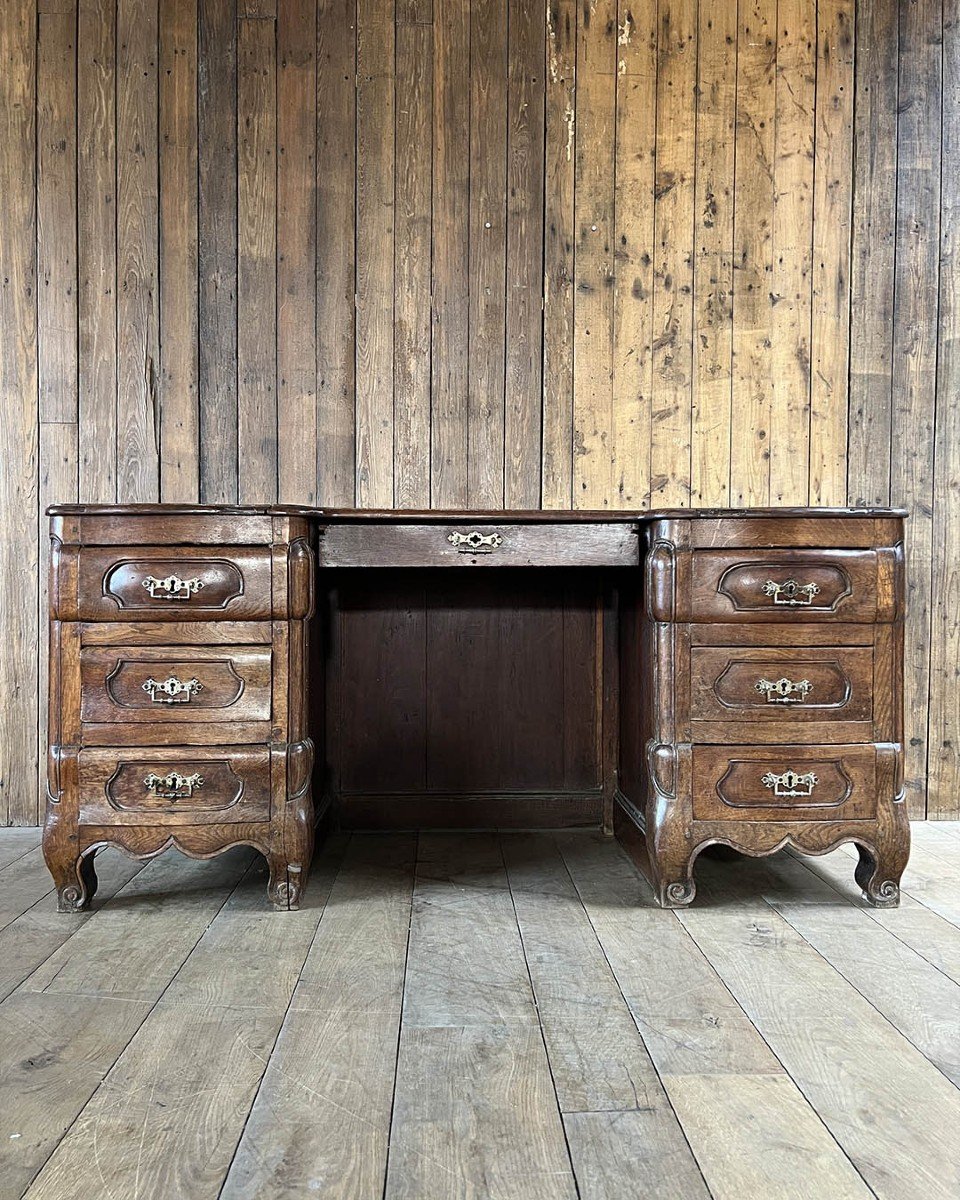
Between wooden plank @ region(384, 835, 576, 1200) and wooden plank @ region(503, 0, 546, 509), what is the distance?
1.15m

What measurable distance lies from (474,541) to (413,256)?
36.7 inches

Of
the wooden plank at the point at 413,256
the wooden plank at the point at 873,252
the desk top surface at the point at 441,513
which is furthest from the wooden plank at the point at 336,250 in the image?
the wooden plank at the point at 873,252

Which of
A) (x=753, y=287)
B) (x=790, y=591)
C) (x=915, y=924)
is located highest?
(x=753, y=287)

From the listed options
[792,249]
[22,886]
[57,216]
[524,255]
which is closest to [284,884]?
[22,886]

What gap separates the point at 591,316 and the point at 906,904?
1612mm

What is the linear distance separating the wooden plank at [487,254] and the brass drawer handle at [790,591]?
82cm

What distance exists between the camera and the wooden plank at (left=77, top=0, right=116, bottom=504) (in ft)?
8.04

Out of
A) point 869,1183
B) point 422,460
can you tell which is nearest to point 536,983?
point 869,1183

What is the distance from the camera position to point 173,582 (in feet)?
6.12

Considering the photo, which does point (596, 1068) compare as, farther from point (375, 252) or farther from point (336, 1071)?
point (375, 252)

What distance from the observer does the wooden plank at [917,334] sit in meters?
2.55

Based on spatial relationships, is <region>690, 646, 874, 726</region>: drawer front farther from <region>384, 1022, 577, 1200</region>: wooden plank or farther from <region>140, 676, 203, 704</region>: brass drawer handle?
<region>140, 676, 203, 704</region>: brass drawer handle

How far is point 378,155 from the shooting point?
8.10ft

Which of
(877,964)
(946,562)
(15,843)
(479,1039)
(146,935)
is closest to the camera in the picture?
(479,1039)
